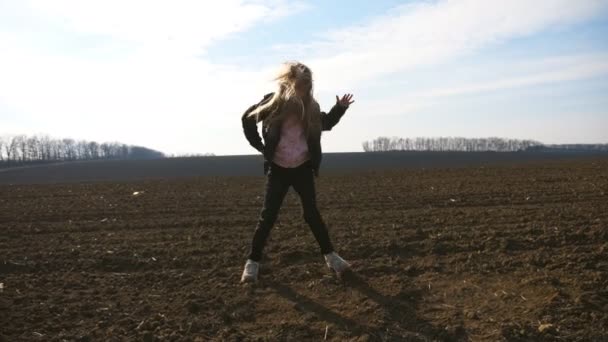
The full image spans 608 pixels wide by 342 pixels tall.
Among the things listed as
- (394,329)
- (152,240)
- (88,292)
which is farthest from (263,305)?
(152,240)

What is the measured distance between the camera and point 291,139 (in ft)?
15.3

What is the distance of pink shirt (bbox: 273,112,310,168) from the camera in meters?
4.66

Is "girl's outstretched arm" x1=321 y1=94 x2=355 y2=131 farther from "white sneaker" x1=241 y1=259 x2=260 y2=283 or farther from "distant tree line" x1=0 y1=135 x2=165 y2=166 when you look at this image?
"distant tree line" x1=0 y1=135 x2=165 y2=166

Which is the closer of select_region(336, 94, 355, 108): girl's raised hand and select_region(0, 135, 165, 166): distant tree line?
select_region(336, 94, 355, 108): girl's raised hand

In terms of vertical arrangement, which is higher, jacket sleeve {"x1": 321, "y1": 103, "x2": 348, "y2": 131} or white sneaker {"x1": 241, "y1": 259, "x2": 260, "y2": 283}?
jacket sleeve {"x1": 321, "y1": 103, "x2": 348, "y2": 131}

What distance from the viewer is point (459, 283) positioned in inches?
181

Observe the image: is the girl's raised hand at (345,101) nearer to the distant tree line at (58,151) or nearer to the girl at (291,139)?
the girl at (291,139)

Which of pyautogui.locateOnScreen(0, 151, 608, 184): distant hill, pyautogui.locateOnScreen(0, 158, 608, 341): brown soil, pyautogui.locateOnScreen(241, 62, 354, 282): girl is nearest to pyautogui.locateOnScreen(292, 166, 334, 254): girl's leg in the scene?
pyautogui.locateOnScreen(241, 62, 354, 282): girl

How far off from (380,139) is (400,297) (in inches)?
5625

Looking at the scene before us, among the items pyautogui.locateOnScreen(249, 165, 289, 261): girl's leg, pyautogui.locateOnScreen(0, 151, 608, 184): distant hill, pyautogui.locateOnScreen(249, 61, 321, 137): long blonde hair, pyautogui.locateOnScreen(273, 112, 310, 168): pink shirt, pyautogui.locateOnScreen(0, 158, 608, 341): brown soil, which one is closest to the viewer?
pyautogui.locateOnScreen(0, 158, 608, 341): brown soil

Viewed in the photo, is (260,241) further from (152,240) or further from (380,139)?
(380,139)

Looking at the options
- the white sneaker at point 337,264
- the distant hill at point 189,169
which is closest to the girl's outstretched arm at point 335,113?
the white sneaker at point 337,264

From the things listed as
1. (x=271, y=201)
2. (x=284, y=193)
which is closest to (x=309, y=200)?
(x=284, y=193)

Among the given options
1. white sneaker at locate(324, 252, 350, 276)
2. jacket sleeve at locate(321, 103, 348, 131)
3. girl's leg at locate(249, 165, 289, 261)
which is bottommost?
white sneaker at locate(324, 252, 350, 276)
